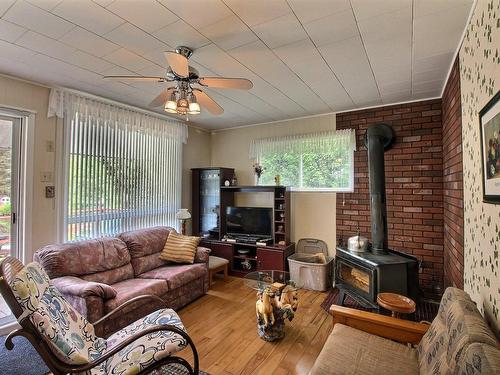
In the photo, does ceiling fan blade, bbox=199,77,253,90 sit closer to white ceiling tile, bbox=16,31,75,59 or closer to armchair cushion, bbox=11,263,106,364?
white ceiling tile, bbox=16,31,75,59

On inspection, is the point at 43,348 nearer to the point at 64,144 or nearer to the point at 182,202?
the point at 64,144

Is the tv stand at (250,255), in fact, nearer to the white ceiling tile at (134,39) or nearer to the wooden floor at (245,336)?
the wooden floor at (245,336)

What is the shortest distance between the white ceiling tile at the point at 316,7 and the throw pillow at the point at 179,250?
9.46 ft

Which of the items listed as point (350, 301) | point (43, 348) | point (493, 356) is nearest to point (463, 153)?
point (493, 356)

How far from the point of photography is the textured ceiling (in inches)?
67.8

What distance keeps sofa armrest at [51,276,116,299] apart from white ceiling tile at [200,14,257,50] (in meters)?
2.28

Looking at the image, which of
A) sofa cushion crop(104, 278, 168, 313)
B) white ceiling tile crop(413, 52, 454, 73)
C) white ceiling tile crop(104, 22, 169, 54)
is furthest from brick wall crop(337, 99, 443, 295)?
white ceiling tile crop(104, 22, 169, 54)

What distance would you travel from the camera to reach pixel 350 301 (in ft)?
10.8

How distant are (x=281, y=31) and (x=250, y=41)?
0.27 metres

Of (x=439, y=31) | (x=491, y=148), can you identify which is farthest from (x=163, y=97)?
(x=491, y=148)

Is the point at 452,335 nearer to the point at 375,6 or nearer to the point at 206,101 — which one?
the point at 375,6

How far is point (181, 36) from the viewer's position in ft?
6.68

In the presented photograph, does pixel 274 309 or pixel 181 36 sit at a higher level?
pixel 181 36

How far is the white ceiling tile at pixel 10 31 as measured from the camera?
1.90 metres
